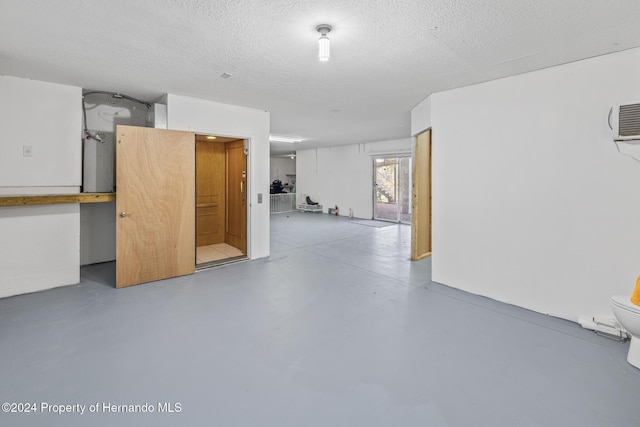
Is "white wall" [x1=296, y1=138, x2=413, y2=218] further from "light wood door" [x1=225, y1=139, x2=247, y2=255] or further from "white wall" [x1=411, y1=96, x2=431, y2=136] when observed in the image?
"light wood door" [x1=225, y1=139, x2=247, y2=255]

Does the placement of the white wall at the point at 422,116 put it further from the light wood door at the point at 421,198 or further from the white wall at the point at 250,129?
the white wall at the point at 250,129

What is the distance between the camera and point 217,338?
2623 mm

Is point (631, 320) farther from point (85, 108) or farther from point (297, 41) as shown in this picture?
point (85, 108)

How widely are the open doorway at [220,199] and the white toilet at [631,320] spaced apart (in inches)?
181

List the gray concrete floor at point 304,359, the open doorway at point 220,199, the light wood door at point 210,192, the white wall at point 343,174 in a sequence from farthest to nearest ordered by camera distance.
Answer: the white wall at point 343,174 → the light wood door at point 210,192 → the open doorway at point 220,199 → the gray concrete floor at point 304,359

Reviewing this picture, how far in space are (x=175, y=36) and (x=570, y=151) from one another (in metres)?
3.70

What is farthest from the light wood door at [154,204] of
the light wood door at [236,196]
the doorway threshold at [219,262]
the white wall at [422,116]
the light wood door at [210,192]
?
the white wall at [422,116]

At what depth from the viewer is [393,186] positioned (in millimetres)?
9844

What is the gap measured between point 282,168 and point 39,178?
11192mm

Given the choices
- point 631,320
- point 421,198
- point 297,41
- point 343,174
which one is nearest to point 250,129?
point 297,41

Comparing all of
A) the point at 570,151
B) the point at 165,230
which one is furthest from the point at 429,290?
the point at 165,230

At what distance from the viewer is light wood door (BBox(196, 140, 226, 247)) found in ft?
19.4

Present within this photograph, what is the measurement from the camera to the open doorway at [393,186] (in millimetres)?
9375

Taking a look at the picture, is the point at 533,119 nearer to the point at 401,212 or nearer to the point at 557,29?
the point at 557,29
